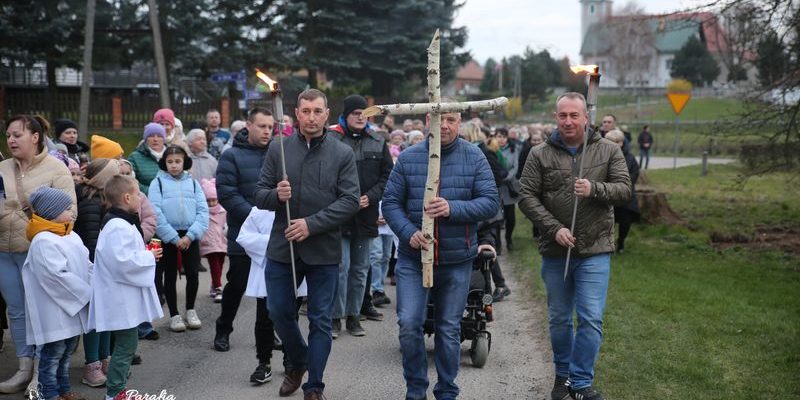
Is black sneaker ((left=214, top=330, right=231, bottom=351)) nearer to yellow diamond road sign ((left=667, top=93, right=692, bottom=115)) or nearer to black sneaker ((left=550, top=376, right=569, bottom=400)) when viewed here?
black sneaker ((left=550, top=376, right=569, bottom=400))

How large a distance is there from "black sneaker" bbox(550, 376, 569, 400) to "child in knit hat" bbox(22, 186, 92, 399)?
3.31 metres

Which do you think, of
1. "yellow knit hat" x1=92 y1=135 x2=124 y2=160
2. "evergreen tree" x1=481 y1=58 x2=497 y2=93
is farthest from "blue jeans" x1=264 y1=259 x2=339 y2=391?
"evergreen tree" x1=481 y1=58 x2=497 y2=93

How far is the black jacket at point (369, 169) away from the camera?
8.52 metres

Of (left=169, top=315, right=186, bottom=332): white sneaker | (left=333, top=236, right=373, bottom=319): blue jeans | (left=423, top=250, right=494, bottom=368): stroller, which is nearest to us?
(left=423, top=250, right=494, bottom=368): stroller

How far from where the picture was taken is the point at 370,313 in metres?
9.48

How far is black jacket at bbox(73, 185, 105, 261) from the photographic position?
7082 mm

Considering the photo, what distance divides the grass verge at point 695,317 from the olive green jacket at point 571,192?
117 centimetres

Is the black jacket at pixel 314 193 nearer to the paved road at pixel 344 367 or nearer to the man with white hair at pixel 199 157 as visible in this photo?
the paved road at pixel 344 367

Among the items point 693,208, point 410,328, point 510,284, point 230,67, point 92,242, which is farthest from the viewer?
point 230,67

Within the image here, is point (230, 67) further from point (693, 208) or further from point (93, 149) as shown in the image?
point (93, 149)

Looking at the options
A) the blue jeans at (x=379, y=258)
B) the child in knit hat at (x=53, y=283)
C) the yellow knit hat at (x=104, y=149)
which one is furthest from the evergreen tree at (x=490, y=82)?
the child in knit hat at (x=53, y=283)

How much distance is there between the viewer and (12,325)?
657 cm

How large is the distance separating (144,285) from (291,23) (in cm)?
3048

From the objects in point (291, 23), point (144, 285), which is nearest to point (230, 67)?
point (291, 23)
